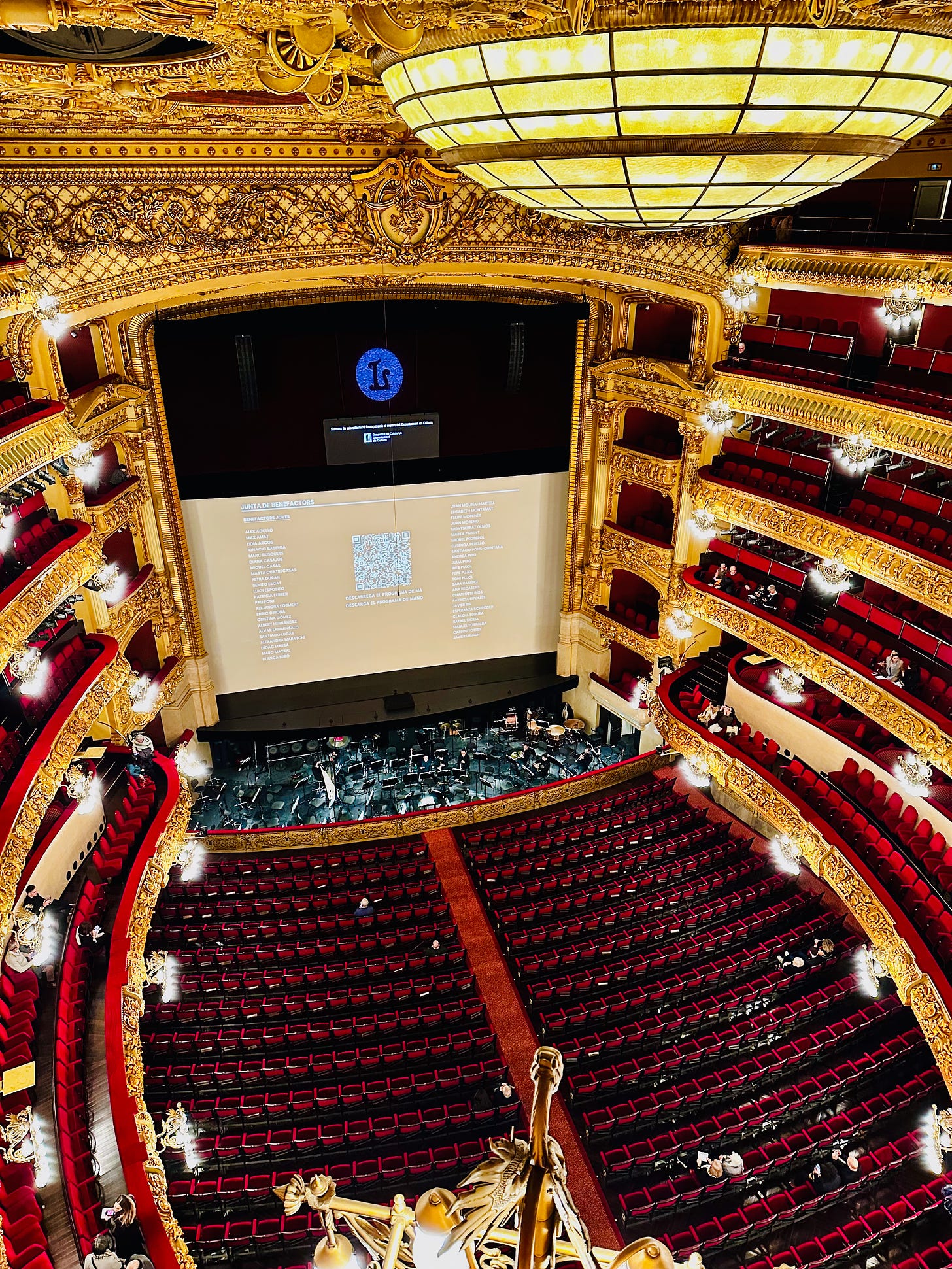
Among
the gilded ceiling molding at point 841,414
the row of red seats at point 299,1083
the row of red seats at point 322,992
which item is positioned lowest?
the row of red seats at point 322,992

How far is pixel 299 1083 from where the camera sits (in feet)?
40.7

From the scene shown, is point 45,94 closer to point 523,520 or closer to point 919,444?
point 919,444

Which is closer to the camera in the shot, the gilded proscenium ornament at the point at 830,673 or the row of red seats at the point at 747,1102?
the row of red seats at the point at 747,1102

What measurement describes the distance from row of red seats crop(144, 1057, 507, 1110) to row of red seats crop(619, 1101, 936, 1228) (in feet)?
8.72

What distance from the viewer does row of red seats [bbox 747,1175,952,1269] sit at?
10258mm

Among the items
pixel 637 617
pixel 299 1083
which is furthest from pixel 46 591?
pixel 637 617

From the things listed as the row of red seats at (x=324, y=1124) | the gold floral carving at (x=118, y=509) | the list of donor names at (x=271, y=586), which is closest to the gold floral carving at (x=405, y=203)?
the list of donor names at (x=271, y=586)

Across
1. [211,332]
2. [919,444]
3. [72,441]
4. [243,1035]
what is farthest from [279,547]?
[919,444]

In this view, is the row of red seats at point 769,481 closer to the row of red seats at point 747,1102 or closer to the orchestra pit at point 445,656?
the orchestra pit at point 445,656

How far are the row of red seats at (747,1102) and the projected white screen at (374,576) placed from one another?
1252cm

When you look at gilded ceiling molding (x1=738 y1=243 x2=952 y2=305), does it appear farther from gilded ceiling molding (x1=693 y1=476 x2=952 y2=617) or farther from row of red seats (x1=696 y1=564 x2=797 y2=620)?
row of red seats (x1=696 y1=564 x2=797 y2=620)

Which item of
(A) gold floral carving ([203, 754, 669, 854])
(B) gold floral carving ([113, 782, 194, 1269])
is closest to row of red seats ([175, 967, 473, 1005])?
(B) gold floral carving ([113, 782, 194, 1269])

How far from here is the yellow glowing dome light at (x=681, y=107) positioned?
7.16 feet

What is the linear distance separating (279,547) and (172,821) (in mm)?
7592
